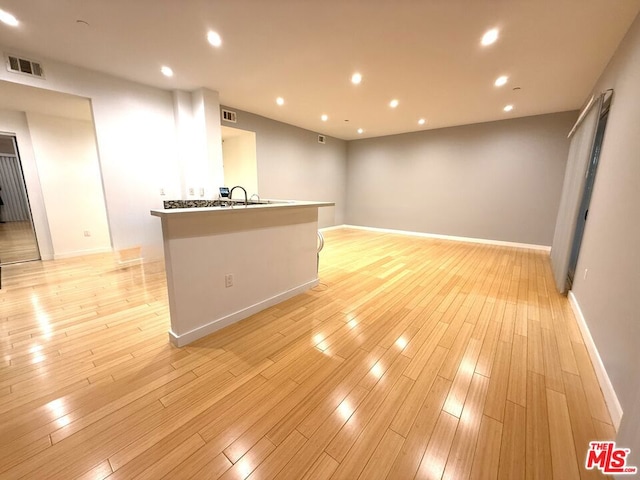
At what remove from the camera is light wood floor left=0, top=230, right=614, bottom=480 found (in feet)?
3.75

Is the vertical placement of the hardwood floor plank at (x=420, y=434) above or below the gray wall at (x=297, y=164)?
below

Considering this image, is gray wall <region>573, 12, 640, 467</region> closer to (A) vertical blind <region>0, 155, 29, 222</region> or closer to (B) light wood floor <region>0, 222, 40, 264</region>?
(B) light wood floor <region>0, 222, 40, 264</region>

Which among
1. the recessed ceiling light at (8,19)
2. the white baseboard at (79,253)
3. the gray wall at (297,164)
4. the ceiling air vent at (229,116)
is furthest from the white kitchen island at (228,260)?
the white baseboard at (79,253)

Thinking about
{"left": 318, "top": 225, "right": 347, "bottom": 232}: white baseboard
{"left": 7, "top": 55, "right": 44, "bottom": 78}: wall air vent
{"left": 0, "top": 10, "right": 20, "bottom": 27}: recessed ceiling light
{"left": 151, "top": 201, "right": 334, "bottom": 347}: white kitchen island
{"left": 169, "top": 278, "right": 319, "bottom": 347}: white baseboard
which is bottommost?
{"left": 169, "top": 278, "right": 319, "bottom": 347}: white baseboard

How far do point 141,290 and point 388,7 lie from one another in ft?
12.9

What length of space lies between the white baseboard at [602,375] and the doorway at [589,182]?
43.0 inches

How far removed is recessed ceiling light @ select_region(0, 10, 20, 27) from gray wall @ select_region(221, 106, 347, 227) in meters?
2.63

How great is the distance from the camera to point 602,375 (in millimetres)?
1626

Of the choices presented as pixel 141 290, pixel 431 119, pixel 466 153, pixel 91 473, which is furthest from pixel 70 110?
pixel 466 153

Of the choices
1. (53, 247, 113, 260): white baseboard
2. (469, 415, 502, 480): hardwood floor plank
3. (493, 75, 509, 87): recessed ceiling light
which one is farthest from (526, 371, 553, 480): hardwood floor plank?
(53, 247, 113, 260): white baseboard

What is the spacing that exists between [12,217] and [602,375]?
14560mm

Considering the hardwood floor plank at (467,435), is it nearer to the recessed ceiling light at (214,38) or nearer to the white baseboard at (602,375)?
the white baseboard at (602,375)

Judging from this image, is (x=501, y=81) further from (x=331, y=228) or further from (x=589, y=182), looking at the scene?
(x=331, y=228)

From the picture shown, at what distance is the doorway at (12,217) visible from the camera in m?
4.29
